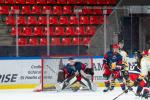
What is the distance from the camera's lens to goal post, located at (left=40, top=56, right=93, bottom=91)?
12284mm

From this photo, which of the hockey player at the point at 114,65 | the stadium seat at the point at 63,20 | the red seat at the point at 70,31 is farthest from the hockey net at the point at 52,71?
the stadium seat at the point at 63,20

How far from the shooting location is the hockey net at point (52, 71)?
40.2 ft

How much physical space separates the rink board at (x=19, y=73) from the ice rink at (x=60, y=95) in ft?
1.62

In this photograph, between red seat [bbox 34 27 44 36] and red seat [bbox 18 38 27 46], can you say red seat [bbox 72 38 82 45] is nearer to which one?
red seat [bbox 34 27 44 36]

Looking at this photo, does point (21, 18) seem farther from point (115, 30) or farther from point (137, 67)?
point (137, 67)

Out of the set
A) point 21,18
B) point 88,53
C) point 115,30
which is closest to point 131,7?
point 115,30

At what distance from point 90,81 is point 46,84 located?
3.61ft

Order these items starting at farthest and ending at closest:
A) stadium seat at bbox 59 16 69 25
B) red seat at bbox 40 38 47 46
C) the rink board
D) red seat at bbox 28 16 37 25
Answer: stadium seat at bbox 59 16 69 25 < red seat at bbox 28 16 37 25 < red seat at bbox 40 38 47 46 < the rink board

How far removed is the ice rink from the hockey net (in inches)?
17.2

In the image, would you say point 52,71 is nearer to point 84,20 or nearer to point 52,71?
point 52,71

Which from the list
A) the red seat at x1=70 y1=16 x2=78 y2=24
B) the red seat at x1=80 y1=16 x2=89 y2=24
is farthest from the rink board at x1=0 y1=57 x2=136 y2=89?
the red seat at x1=80 y1=16 x2=89 y2=24

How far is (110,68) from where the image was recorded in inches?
458

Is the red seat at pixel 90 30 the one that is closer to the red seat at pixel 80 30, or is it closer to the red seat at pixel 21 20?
the red seat at pixel 80 30

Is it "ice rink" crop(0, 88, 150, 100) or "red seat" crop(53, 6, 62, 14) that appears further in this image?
"red seat" crop(53, 6, 62, 14)
